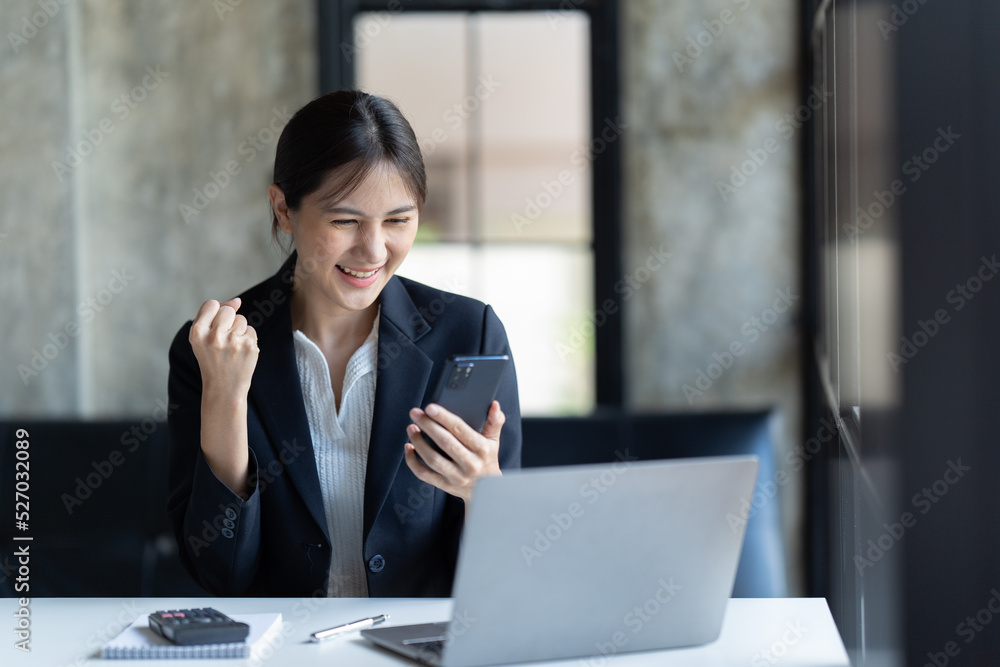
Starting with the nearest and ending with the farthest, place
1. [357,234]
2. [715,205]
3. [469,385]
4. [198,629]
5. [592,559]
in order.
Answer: [592,559], [198,629], [469,385], [357,234], [715,205]

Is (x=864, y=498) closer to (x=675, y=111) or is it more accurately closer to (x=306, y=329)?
(x=306, y=329)

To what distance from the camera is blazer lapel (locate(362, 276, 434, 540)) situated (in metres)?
1.65

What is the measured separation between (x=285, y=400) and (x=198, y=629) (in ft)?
1.80

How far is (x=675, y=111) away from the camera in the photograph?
318cm

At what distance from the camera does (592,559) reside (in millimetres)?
1088

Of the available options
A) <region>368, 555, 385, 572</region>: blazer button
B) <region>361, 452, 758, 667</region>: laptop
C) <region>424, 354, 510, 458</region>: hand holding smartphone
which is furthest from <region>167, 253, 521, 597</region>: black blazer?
<region>361, 452, 758, 667</region>: laptop

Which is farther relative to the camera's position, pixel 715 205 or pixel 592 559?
pixel 715 205

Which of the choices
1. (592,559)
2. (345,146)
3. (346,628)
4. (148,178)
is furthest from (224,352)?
(148,178)

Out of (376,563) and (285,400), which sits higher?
(285,400)

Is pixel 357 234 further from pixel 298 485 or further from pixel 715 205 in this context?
pixel 715 205

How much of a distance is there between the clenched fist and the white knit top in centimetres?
19

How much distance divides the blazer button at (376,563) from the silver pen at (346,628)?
28 centimetres

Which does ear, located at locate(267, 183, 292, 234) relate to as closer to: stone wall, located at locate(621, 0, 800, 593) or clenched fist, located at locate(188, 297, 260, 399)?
clenched fist, located at locate(188, 297, 260, 399)

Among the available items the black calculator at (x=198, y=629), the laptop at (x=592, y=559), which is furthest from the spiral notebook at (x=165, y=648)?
the laptop at (x=592, y=559)
